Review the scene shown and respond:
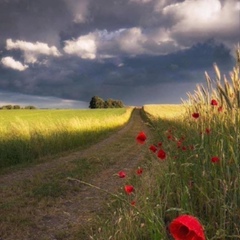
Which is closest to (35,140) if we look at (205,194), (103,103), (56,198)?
(56,198)

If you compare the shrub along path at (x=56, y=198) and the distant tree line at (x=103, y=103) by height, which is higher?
the distant tree line at (x=103, y=103)

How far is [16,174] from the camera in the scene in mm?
9883

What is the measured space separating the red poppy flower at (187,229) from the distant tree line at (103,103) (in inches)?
3734

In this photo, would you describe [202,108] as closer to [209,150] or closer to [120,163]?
[209,150]

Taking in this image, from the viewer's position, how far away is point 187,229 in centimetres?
126

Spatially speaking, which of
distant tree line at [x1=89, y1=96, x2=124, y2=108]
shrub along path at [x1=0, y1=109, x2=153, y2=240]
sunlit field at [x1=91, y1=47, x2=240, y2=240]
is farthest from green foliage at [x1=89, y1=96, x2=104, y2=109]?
sunlit field at [x1=91, y1=47, x2=240, y2=240]

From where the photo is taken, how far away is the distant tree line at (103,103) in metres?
96.6

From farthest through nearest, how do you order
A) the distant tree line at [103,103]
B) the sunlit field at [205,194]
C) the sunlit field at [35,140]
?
the distant tree line at [103,103] < the sunlit field at [35,140] < the sunlit field at [205,194]

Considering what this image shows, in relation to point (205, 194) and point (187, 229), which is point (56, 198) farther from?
point (187, 229)

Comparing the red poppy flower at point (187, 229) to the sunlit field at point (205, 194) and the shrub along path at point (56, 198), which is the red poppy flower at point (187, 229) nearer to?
the sunlit field at point (205, 194)

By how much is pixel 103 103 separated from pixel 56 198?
90.4 m

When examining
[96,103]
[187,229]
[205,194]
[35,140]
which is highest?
[96,103]

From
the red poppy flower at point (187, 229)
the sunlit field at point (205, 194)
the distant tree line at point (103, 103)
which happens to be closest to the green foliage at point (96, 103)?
the distant tree line at point (103, 103)

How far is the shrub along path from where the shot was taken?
544 cm
